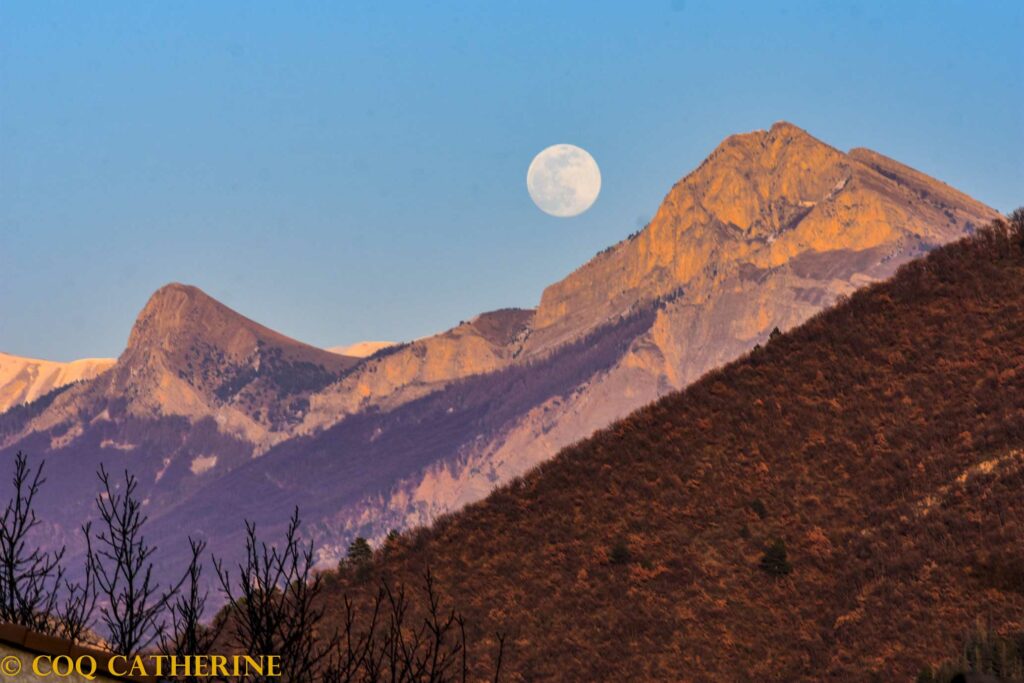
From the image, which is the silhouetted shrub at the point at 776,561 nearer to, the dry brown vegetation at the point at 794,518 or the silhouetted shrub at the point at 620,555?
the dry brown vegetation at the point at 794,518

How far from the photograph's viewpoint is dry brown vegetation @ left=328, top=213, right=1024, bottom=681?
33.7 metres

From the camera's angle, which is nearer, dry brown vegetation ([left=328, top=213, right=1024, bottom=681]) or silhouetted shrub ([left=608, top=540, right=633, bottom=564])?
dry brown vegetation ([left=328, top=213, right=1024, bottom=681])

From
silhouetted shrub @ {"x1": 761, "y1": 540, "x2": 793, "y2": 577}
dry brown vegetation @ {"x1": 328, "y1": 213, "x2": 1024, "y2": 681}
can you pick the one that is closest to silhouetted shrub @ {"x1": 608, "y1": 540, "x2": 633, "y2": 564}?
dry brown vegetation @ {"x1": 328, "y1": 213, "x2": 1024, "y2": 681}

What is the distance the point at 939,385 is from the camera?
154 feet

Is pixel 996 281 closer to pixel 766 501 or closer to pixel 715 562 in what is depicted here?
pixel 766 501

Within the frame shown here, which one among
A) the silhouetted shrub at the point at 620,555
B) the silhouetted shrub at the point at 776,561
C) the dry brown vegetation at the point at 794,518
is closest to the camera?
the dry brown vegetation at the point at 794,518

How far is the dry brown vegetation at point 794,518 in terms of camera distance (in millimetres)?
33719

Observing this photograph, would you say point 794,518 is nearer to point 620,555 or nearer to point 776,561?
point 776,561

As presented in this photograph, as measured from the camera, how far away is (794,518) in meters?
41.1

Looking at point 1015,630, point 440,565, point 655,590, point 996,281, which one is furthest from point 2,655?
point 996,281

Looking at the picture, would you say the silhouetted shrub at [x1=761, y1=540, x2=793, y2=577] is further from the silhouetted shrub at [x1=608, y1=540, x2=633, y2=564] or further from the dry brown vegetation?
the silhouetted shrub at [x1=608, y1=540, x2=633, y2=564]

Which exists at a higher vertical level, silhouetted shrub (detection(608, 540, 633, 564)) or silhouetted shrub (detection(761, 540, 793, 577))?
silhouetted shrub (detection(608, 540, 633, 564))

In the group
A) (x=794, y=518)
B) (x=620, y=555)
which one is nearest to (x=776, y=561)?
(x=794, y=518)

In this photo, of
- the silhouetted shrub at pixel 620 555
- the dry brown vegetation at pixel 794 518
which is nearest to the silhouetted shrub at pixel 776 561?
the dry brown vegetation at pixel 794 518
